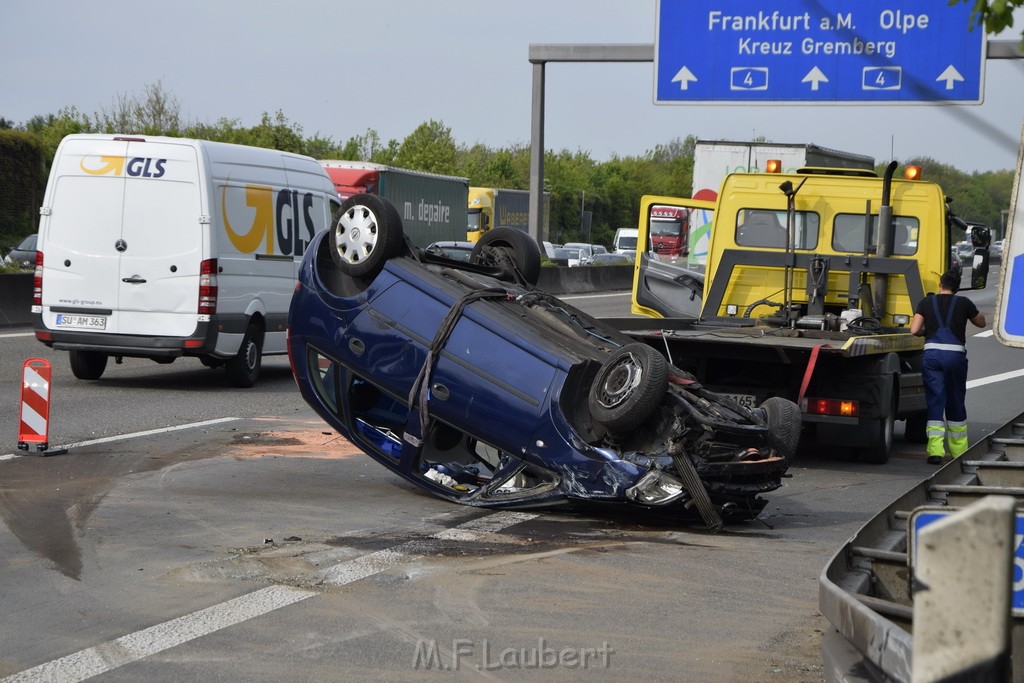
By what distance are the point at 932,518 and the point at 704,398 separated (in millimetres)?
4727

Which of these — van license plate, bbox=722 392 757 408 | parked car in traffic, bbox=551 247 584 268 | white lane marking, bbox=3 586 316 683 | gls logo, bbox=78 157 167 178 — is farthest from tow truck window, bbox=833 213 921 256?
parked car in traffic, bbox=551 247 584 268

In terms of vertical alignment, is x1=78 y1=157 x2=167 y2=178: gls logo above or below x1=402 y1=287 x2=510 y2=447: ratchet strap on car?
above

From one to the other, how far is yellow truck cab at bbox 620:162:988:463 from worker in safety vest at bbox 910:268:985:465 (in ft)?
0.85

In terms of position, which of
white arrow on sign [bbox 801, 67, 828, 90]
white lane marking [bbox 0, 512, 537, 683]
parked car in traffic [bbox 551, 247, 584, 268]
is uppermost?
white arrow on sign [bbox 801, 67, 828, 90]

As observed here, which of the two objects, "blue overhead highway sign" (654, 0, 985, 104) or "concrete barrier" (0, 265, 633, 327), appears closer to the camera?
"blue overhead highway sign" (654, 0, 985, 104)

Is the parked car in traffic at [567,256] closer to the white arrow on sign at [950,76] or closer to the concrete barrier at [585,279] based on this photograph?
the concrete barrier at [585,279]

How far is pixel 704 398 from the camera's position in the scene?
8078 mm

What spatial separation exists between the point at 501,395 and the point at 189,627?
2801 mm

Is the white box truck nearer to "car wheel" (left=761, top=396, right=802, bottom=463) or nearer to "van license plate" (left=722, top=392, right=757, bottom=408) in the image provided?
"van license plate" (left=722, top=392, right=757, bottom=408)


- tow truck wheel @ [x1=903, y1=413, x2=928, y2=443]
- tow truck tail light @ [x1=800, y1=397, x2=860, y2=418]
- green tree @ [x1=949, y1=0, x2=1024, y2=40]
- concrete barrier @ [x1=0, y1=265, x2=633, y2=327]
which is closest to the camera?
green tree @ [x1=949, y1=0, x2=1024, y2=40]

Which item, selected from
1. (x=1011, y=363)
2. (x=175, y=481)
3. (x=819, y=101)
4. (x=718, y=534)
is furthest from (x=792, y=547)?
(x=1011, y=363)

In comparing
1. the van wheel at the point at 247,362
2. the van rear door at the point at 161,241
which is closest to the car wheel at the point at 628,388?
the van rear door at the point at 161,241

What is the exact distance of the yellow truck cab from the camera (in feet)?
36.1

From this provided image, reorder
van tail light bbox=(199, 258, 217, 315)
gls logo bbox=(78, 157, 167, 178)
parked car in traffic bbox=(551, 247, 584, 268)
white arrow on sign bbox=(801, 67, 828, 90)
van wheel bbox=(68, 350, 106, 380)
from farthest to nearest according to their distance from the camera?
parked car in traffic bbox=(551, 247, 584, 268)
white arrow on sign bbox=(801, 67, 828, 90)
van wheel bbox=(68, 350, 106, 380)
van tail light bbox=(199, 258, 217, 315)
gls logo bbox=(78, 157, 167, 178)
